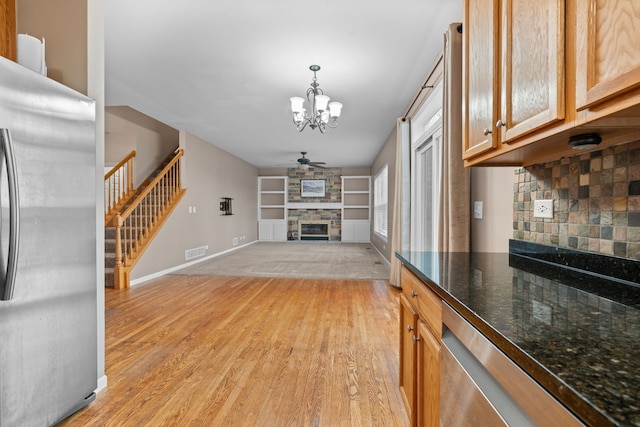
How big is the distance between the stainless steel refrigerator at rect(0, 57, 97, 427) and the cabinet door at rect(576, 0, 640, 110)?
209 centimetres

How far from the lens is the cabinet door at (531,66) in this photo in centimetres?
97

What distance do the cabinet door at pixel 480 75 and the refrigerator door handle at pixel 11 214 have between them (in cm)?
203

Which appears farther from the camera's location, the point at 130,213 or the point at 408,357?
the point at 130,213

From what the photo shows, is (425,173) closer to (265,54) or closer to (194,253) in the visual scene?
(265,54)

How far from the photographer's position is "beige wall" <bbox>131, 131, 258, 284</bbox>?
5.54m

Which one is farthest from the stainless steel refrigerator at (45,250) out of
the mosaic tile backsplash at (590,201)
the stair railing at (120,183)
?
the stair railing at (120,183)

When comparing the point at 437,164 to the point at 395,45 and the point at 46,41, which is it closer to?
the point at 395,45

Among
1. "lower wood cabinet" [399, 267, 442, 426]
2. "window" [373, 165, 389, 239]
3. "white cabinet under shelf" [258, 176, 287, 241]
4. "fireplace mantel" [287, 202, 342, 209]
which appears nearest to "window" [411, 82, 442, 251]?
"lower wood cabinet" [399, 267, 442, 426]

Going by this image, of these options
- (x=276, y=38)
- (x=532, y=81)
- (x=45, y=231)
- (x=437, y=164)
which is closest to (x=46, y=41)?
(x=45, y=231)

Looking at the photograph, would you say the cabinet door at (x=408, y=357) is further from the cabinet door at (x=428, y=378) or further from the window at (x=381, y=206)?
the window at (x=381, y=206)

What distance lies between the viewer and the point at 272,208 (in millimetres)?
11523

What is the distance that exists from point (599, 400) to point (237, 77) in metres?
3.97

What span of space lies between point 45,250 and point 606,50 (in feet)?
7.48

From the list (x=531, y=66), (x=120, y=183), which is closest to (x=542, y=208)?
(x=531, y=66)
